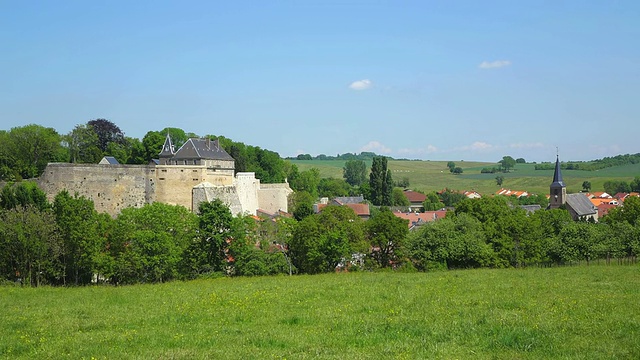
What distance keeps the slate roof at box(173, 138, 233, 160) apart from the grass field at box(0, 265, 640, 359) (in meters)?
31.6

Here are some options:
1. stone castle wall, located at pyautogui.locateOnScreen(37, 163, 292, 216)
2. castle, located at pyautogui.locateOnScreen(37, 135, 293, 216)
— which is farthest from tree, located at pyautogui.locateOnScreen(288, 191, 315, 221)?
stone castle wall, located at pyautogui.locateOnScreen(37, 163, 292, 216)

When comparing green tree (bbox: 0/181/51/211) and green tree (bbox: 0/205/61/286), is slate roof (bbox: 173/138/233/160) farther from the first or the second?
green tree (bbox: 0/205/61/286)

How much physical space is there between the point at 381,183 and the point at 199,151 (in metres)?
46.5

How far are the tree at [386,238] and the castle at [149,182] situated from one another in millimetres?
16097

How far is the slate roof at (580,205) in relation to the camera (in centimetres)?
8675

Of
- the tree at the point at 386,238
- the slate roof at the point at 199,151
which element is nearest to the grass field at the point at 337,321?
the tree at the point at 386,238

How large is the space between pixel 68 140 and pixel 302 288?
54103 mm

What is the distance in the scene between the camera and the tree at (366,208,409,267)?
40812 mm

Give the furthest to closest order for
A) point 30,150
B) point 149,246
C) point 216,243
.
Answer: point 30,150 < point 216,243 < point 149,246

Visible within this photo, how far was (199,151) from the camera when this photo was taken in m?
56.5

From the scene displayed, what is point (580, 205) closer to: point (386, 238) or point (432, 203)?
point (432, 203)

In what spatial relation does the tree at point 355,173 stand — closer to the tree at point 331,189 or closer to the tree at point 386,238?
the tree at point 331,189

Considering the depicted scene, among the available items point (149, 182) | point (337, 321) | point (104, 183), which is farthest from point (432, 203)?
point (337, 321)

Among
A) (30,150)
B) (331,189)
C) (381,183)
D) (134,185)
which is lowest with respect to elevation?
(331,189)
